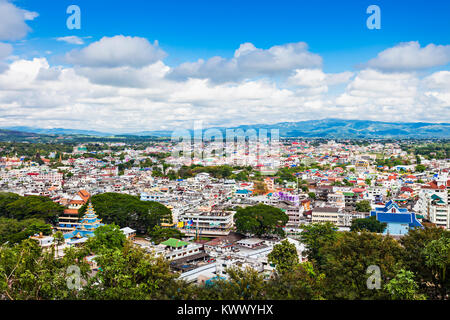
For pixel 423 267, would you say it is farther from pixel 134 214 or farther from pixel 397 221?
pixel 134 214

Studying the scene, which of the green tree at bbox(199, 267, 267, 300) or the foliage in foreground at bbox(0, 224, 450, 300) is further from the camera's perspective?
the foliage in foreground at bbox(0, 224, 450, 300)

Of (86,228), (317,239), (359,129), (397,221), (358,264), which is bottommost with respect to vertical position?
(397,221)

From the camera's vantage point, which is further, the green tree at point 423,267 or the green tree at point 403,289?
the green tree at point 423,267

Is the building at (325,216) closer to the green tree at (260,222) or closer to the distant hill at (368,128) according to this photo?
the green tree at (260,222)

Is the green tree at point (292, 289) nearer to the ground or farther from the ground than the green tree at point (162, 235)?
farther from the ground

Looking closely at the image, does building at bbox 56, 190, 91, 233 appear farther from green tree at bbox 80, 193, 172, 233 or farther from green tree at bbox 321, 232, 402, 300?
green tree at bbox 321, 232, 402, 300

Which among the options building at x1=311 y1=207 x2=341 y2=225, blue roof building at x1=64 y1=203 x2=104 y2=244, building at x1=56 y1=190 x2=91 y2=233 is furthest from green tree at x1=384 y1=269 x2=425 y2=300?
building at x1=56 y1=190 x2=91 y2=233

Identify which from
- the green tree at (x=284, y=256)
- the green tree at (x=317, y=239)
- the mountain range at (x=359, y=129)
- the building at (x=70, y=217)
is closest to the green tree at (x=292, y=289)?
the green tree at (x=284, y=256)

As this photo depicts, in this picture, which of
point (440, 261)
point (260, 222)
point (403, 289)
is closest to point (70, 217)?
point (260, 222)
